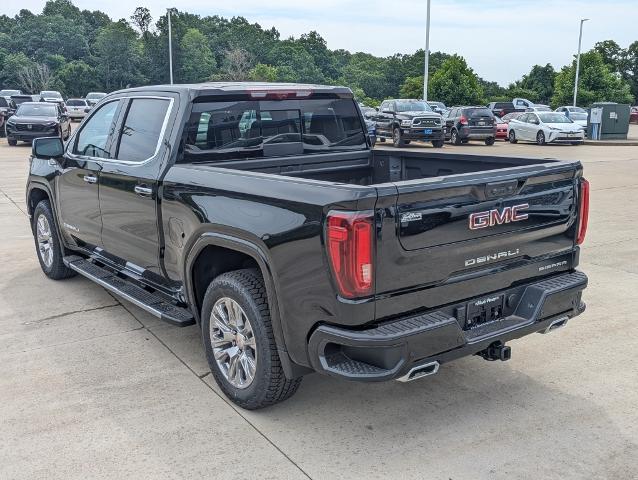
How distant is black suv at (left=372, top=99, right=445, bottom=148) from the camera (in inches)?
936

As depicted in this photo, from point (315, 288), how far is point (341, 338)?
270mm

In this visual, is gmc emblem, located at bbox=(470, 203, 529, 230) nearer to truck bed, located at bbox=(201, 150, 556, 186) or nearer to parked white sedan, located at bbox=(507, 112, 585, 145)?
truck bed, located at bbox=(201, 150, 556, 186)

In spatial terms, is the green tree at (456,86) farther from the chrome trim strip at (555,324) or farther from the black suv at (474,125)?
the chrome trim strip at (555,324)

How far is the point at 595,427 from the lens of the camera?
3633 mm

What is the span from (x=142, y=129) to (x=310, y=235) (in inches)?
85.0

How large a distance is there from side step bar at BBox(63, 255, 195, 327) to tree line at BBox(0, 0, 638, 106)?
167 feet

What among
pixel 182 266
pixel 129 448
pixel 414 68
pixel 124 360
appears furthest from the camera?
pixel 414 68

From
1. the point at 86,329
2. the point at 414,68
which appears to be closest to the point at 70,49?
the point at 414,68

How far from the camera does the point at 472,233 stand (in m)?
3.42

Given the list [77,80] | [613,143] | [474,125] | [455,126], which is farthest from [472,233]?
[77,80]

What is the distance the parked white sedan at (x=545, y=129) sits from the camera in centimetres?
2567

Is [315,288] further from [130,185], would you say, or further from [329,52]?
[329,52]

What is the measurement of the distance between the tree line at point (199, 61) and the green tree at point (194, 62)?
0.14 m

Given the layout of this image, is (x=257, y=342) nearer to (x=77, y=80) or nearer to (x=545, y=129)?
(x=545, y=129)
